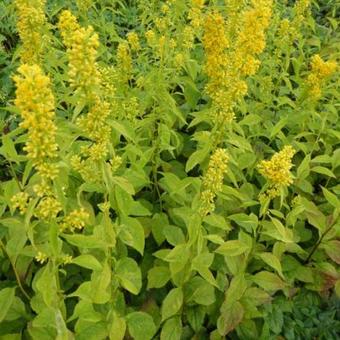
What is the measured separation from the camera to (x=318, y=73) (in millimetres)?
3459

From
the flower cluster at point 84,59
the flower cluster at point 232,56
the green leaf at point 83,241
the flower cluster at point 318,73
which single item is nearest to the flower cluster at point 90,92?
the flower cluster at point 84,59

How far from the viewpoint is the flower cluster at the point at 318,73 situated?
3385mm

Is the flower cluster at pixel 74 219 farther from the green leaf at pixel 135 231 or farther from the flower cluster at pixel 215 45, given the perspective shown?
the flower cluster at pixel 215 45

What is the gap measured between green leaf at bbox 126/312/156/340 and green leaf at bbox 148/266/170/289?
0.73 ft

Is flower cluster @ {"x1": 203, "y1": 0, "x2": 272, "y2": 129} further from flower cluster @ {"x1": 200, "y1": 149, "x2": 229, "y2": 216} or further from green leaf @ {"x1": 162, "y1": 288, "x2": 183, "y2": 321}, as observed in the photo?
green leaf @ {"x1": 162, "y1": 288, "x2": 183, "y2": 321}

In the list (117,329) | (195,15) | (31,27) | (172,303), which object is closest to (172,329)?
(172,303)

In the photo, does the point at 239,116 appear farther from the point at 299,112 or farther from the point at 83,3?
the point at 83,3

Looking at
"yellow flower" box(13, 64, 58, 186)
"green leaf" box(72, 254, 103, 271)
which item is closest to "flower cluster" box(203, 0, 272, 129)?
"green leaf" box(72, 254, 103, 271)

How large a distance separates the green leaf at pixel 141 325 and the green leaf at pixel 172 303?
0.30ft

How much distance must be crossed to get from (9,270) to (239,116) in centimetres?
207

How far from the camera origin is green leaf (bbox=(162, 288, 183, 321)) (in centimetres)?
271

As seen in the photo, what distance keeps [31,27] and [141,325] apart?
175cm

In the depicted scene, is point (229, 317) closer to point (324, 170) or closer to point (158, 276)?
point (158, 276)

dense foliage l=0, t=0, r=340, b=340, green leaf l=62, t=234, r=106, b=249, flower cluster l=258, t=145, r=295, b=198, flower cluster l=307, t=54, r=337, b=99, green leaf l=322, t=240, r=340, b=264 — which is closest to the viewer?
green leaf l=62, t=234, r=106, b=249
